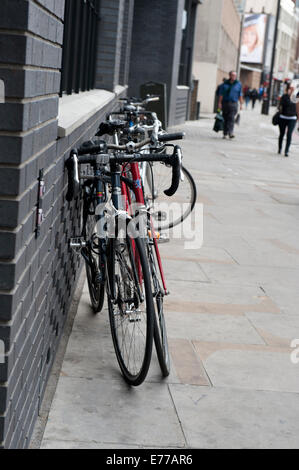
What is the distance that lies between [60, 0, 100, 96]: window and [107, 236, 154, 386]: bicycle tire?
74.7 inches

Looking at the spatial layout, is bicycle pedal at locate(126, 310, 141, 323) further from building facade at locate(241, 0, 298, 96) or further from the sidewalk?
building facade at locate(241, 0, 298, 96)

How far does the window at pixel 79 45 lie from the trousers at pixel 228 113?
11.6 metres

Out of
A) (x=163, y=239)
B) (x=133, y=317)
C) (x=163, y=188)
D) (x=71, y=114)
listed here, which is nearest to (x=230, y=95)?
(x=163, y=188)

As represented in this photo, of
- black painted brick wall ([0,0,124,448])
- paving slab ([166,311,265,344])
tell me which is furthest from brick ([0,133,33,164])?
paving slab ([166,311,265,344])

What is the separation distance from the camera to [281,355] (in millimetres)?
4727

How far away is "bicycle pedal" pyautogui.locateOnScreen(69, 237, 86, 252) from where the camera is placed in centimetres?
462

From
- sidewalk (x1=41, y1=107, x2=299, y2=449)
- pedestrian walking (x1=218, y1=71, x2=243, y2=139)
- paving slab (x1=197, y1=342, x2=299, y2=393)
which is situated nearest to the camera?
sidewalk (x1=41, y1=107, x2=299, y2=449)

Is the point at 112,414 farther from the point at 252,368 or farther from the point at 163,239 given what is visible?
the point at 163,239

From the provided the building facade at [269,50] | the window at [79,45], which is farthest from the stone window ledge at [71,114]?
the building facade at [269,50]

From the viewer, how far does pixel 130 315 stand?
4.02 metres

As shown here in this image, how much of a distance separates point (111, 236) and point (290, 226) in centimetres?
563

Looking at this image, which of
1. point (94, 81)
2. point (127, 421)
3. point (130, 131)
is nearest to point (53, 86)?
point (127, 421)

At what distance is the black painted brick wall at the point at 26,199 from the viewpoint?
2.32 meters

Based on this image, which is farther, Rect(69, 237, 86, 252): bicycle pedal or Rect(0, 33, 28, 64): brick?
Rect(69, 237, 86, 252): bicycle pedal
